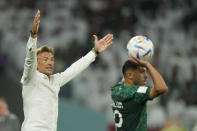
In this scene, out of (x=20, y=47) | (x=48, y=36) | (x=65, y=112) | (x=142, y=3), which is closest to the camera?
(x=65, y=112)

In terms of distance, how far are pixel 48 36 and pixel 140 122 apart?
8835 mm

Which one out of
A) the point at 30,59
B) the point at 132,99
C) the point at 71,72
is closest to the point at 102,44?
the point at 71,72

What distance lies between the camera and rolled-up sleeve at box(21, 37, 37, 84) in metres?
6.58

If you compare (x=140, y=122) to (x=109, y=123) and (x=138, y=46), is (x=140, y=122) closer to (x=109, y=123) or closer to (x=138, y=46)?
(x=138, y=46)

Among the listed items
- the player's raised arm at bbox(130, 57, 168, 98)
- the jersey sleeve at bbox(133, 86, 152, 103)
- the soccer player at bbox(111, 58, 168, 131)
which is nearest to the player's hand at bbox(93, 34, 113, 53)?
the soccer player at bbox(111, 58, 168, 131)

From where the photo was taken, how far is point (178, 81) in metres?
14.4

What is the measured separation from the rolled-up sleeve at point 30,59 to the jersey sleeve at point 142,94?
45.9 inches

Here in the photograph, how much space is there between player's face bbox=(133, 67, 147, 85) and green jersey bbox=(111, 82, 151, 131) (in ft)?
0.31

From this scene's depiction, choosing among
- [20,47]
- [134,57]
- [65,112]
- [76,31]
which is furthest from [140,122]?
[76,31]

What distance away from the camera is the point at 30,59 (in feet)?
21.8

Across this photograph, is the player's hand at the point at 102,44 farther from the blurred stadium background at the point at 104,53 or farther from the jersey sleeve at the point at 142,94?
the blurred stadium background at the point at 104,53

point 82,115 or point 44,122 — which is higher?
point 82,115

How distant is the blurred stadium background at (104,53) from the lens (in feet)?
41.8

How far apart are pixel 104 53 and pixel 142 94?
830 centimetres
